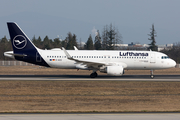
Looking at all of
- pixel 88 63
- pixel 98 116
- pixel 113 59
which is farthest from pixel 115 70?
pixel 98 116

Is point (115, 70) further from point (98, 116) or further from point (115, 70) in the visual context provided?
point (98, 116)

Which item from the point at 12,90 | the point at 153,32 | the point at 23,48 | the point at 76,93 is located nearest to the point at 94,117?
the point at 76,93

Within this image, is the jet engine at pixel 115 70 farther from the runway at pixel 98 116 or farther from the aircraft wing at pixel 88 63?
the runway at pixel 98 116

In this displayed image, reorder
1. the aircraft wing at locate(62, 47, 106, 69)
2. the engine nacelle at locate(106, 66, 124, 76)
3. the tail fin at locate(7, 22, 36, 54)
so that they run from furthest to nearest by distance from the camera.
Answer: the tail fin at locate(7, 22, 36, 54)
the aircraft wing at locate(62, 47, 106, 69)
the engine nacelle at locate(106, 66, 124, 76)

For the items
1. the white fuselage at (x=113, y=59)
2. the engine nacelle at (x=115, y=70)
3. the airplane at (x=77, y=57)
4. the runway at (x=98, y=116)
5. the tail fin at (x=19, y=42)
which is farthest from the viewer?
the tail fin at (x=19, y=42)

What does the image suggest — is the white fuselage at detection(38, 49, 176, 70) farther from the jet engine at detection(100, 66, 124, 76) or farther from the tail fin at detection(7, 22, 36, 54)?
the jet engine at detection(100, 66, 124, 76)

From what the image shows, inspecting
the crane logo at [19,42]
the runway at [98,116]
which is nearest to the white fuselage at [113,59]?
the crane logo at [19,42]

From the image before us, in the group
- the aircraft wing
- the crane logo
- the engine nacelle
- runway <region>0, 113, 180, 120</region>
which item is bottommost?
runway <region>0, 113, 180, 120</region>

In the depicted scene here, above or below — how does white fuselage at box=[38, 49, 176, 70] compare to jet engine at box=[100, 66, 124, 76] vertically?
above

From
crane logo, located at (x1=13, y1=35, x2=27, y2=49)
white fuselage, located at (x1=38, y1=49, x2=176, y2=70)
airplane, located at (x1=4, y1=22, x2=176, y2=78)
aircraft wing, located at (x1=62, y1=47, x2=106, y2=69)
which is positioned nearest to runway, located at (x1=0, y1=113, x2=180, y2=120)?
aircraft wing, located at (x1=62, y1=47, x2=106, y2=69)

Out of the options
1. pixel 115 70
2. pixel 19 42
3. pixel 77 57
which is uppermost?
pixel 19 42

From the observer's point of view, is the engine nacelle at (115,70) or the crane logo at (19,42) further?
the crane logo at (19,42)

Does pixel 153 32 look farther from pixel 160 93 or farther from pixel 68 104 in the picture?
pixel 68 104

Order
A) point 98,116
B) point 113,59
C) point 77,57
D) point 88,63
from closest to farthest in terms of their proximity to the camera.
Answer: point 98,116 < point 88,63 < point 113,59 < point 77,57
